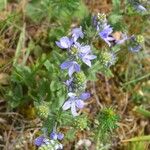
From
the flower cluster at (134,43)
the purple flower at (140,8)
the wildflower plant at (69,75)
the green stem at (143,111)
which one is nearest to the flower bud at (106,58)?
the wildflower plant at (69,75)

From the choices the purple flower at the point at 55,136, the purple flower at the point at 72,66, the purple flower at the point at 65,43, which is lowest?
the purple flower at the point at 55,136

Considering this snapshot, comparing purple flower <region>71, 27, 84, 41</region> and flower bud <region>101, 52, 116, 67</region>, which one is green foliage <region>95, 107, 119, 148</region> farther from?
purple flower <region>71, 27, 84, 41</region>

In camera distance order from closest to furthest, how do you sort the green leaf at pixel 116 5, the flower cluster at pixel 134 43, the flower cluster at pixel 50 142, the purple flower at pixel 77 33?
the flower cluster at pixel 50 142
the purple flower at pixel 77 33
the flower cluster at pixel 134 43
the green leaf at pixel 116 5

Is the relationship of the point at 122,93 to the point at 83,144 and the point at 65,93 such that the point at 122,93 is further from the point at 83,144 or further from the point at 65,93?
the point at 65,93

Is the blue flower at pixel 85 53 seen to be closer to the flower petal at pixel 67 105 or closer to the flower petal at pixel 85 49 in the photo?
the flower petal at pixel 85 49

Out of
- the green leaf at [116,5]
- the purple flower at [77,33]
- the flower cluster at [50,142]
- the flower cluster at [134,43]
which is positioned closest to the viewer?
the flower cluster at [50,142]

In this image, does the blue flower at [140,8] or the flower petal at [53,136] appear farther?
the blue flower at [140,8]

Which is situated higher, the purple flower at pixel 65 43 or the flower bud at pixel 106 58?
the purple flower at pixel 65 43

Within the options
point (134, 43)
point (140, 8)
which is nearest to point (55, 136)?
point (134, 43)

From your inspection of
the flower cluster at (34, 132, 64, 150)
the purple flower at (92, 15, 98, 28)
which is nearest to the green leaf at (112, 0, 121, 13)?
the purple flower at (92, 15, 98, 28)
